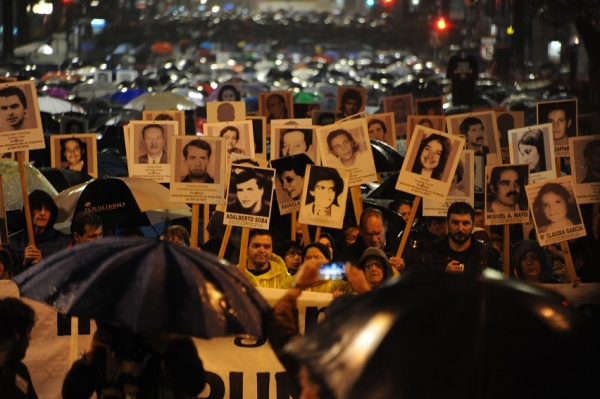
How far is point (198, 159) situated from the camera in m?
9.74

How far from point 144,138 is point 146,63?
2856 inches

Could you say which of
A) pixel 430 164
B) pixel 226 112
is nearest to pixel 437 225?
pixel 430 164

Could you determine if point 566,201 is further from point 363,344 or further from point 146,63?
point 146,63

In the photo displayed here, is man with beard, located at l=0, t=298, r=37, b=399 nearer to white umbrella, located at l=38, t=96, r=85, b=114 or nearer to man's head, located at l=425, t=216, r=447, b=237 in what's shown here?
man's head, located at l=425, t=216, r=447, b=237

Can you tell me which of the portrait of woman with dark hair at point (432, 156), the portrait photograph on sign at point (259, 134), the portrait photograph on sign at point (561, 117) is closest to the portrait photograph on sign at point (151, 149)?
the portrait photograph on sign at point (259, 134)

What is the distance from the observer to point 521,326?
4.16 metres

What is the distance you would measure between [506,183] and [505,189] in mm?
54

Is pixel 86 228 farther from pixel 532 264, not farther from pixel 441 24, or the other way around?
pixel 441 24

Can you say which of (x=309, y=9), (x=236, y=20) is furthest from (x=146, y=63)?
(x=309, y=9)

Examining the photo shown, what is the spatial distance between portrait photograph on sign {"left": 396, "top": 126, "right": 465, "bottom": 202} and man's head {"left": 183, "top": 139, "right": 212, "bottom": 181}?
1.47 metres

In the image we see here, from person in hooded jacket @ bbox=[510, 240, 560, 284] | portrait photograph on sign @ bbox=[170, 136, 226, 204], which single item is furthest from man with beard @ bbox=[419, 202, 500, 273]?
portrait photograph on sign @ bbox=[170, 136, 226, 204]

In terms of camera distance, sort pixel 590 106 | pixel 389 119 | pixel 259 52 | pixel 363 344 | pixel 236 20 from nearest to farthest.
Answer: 1. pixel 363 344
2. pixel 389 119
3. pixel 590 106
4. pixel 259 52
5. pixel 236 20

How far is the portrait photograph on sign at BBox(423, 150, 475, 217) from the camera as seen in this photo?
33.7ft

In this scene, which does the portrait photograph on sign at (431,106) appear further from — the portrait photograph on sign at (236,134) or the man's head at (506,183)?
the man's head at (506,183)
